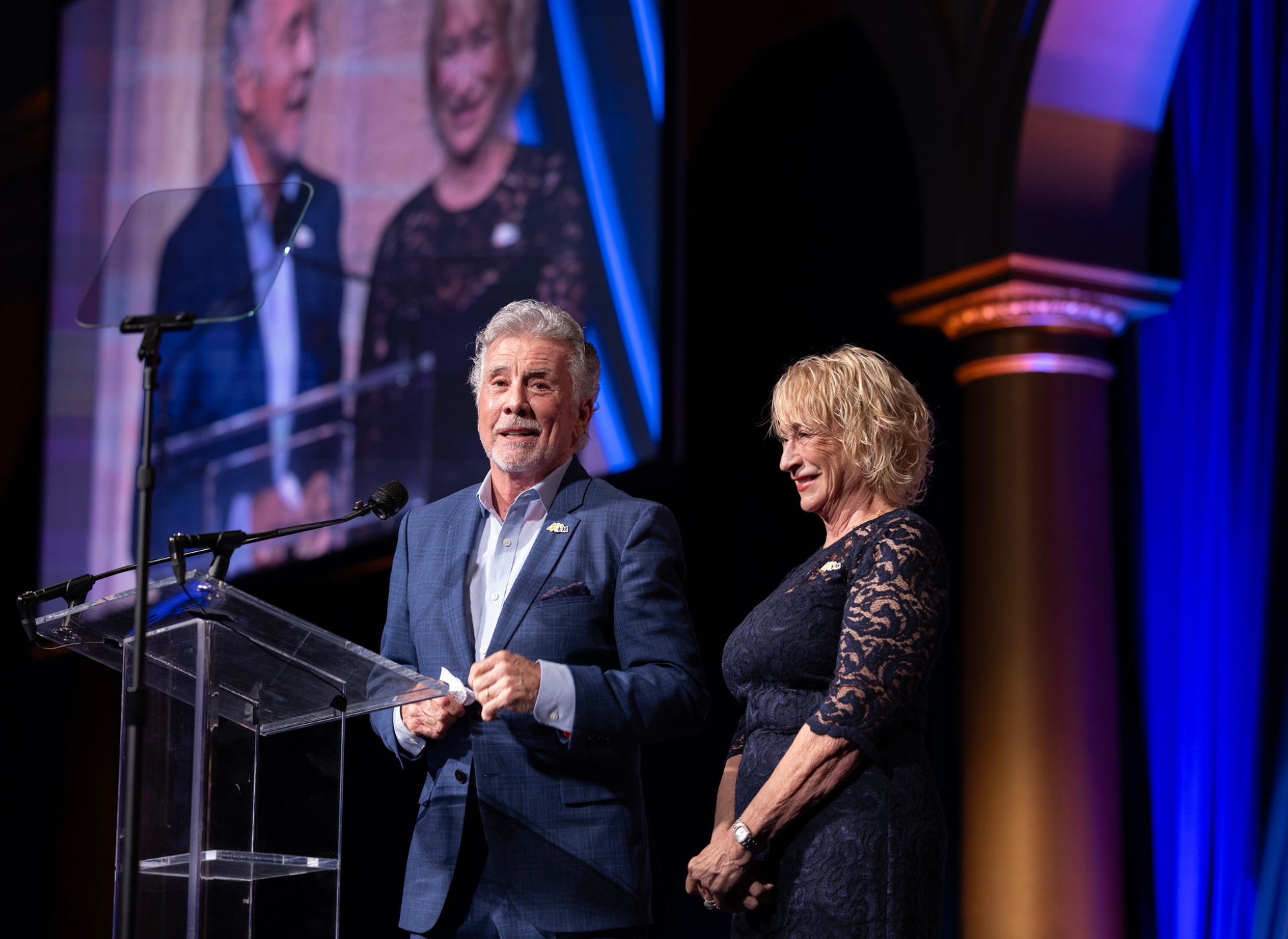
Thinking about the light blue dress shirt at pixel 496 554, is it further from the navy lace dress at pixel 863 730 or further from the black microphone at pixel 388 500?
the navy lace dress at pixel 863 730

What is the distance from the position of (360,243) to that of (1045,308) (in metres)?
2.40

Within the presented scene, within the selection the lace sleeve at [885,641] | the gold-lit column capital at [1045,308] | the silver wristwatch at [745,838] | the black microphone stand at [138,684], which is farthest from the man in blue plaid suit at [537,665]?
the gold-lit column capital at [1045,308]

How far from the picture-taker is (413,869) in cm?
210

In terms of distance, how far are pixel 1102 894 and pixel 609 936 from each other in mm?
2609

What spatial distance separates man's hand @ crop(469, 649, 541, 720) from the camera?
6.23ft

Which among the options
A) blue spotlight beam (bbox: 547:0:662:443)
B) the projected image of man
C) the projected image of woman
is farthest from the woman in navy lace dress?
the projected image of man

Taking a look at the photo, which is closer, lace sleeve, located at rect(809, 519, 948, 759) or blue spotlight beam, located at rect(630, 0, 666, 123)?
lace sleeve, located at rect(809, 519, 948, 759)

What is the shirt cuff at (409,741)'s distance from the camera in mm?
2180

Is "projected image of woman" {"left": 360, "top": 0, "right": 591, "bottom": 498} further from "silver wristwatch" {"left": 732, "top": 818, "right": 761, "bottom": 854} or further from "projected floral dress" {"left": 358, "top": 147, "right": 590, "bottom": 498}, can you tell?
"silver wristwatch" {"left": 732, "top": 818, "right": 761, "bottom": 854}

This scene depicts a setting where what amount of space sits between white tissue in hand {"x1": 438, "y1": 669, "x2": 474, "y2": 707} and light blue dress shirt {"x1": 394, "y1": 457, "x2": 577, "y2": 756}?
23mm

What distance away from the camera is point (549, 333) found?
2291mm

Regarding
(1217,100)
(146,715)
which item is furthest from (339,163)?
(146,715)

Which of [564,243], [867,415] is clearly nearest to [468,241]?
[564,243]

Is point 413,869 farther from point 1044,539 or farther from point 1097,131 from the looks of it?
point 1097,131
